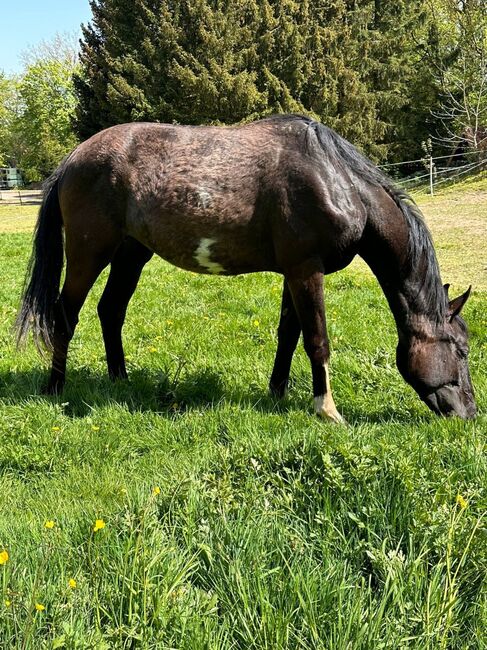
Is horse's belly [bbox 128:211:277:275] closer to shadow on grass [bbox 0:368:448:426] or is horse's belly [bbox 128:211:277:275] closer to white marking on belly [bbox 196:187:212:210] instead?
white marking on belly [bbox 196:187:212:210]

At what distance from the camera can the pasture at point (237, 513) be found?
182cm

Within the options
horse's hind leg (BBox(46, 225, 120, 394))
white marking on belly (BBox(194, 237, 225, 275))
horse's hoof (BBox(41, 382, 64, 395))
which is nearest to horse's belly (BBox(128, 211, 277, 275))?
white marking on belly (BBox(194, 237, 225, 275))

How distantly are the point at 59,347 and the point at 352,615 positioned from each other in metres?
3.14

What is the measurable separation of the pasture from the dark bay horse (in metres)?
0.49

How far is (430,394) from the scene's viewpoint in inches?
141

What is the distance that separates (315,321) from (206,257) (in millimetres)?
894

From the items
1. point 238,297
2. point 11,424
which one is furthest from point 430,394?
point 238,297

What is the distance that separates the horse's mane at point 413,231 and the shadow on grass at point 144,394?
3.86 ft

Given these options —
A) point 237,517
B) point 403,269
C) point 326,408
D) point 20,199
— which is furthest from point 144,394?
point 20,199

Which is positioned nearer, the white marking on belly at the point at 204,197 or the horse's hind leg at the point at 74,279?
the white marking on belly at the point at 204,197

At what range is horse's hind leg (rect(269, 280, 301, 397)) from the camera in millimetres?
4148

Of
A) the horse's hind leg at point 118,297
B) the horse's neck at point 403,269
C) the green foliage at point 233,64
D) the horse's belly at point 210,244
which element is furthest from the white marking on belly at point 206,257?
the green foliage at point 233,64

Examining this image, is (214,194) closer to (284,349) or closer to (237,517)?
(284,349)

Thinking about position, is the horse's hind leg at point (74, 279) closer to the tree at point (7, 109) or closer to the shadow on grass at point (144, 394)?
the shadow on grass at point (144, 394)
